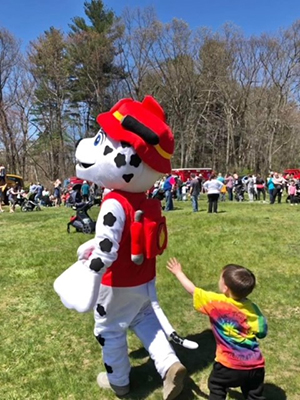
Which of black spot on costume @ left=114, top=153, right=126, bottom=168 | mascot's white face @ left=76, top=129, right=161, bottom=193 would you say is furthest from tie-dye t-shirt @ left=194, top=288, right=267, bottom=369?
black spot on costume @ left=114, top=153, right=126, bottom=168

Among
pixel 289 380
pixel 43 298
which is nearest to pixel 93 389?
pixel 289 380

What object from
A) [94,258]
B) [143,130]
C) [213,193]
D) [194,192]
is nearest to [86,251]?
[94,258]

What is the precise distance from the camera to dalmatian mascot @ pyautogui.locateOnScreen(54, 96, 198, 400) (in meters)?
3.15

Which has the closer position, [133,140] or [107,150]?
[133,140]

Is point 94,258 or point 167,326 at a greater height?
point 94,258

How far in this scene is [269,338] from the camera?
4445mm

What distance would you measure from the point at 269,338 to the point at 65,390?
88.9 inches

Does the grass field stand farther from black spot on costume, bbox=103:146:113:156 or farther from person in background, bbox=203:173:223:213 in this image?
person in background, bbox=203:173:223:213

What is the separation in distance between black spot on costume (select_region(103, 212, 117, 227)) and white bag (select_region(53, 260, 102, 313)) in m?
0.35

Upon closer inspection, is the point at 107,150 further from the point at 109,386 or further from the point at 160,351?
the point at 109,386

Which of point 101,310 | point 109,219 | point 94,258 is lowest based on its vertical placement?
point 101,310

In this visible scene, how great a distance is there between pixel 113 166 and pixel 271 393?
2.34 metres

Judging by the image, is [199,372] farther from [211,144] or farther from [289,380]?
[211,144]

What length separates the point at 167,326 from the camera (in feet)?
10.4
